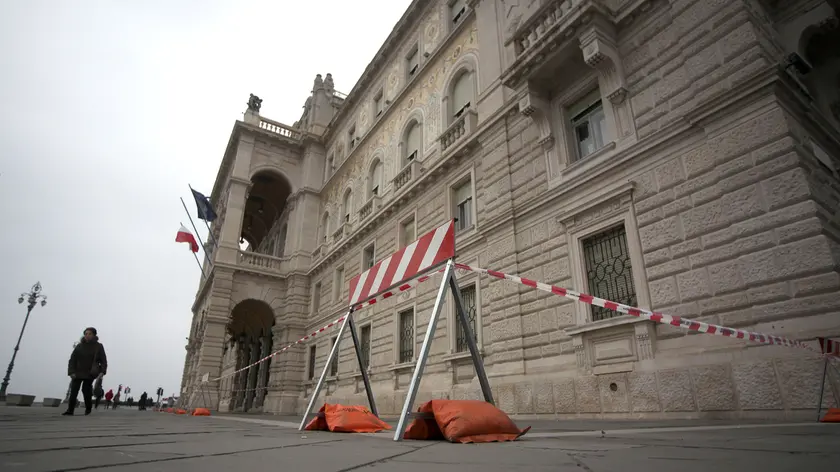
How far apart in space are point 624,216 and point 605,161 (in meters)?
1.21

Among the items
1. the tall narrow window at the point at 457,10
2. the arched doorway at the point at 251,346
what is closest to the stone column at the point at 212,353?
the arched doorway at the point at 251,346

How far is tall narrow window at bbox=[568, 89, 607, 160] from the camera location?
9.23 metres

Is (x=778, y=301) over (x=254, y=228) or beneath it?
beneath

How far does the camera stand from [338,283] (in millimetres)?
20141

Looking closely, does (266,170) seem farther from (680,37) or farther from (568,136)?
(680,37)

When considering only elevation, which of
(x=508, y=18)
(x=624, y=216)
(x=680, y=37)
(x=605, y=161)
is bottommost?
(x=624, y=216)

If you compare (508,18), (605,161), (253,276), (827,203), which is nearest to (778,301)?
(827,203)

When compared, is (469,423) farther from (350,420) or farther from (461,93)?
(461,93)

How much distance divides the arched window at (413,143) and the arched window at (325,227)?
7.87 meters

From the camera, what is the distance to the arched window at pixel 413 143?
16.6 metres

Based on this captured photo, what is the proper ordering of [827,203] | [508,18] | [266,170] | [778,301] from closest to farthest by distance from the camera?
[778,301]
[827,203]
[508,18]
[266,170]

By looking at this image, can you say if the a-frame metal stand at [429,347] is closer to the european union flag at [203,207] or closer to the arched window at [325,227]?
the arched window at [325,227]

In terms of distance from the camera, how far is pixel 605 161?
8.47 m

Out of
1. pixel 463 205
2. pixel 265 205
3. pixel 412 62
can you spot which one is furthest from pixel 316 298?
pixel 265 205
